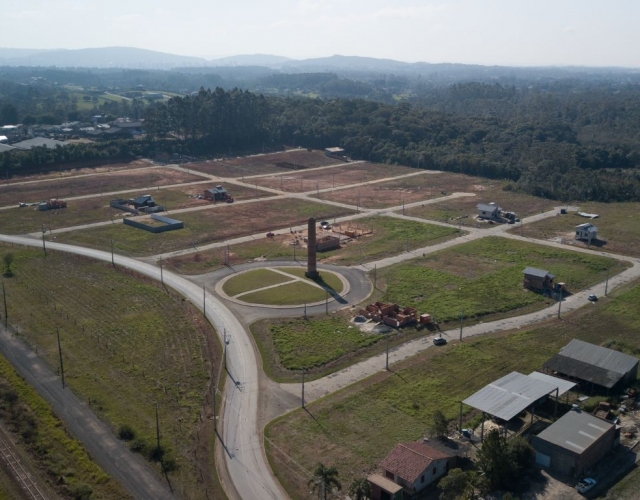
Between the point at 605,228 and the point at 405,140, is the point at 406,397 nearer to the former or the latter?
the point at 605,228

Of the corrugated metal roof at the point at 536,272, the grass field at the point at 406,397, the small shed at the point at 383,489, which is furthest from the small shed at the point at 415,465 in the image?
the corrugated metal roof at the point at 536,272

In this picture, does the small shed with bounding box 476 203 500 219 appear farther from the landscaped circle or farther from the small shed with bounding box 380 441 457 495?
the small shed with bounding box 380 441 457 495

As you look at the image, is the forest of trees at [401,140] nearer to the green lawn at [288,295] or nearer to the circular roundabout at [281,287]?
the circular roundabout at [281,287]

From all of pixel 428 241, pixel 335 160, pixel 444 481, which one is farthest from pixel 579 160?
pixel 444 481

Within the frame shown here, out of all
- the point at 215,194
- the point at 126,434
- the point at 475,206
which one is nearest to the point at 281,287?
the point at 126,434

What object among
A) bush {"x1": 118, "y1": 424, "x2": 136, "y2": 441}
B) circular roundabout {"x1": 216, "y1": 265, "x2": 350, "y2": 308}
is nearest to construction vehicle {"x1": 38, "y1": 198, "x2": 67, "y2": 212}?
circular roundabout {"x1": 216, "y1": 265, "x2": 350, "y2": 308}

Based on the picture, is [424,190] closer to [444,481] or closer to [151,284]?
[151,284]

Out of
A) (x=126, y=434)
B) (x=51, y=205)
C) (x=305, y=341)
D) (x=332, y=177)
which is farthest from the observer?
(x=332, y=177)
